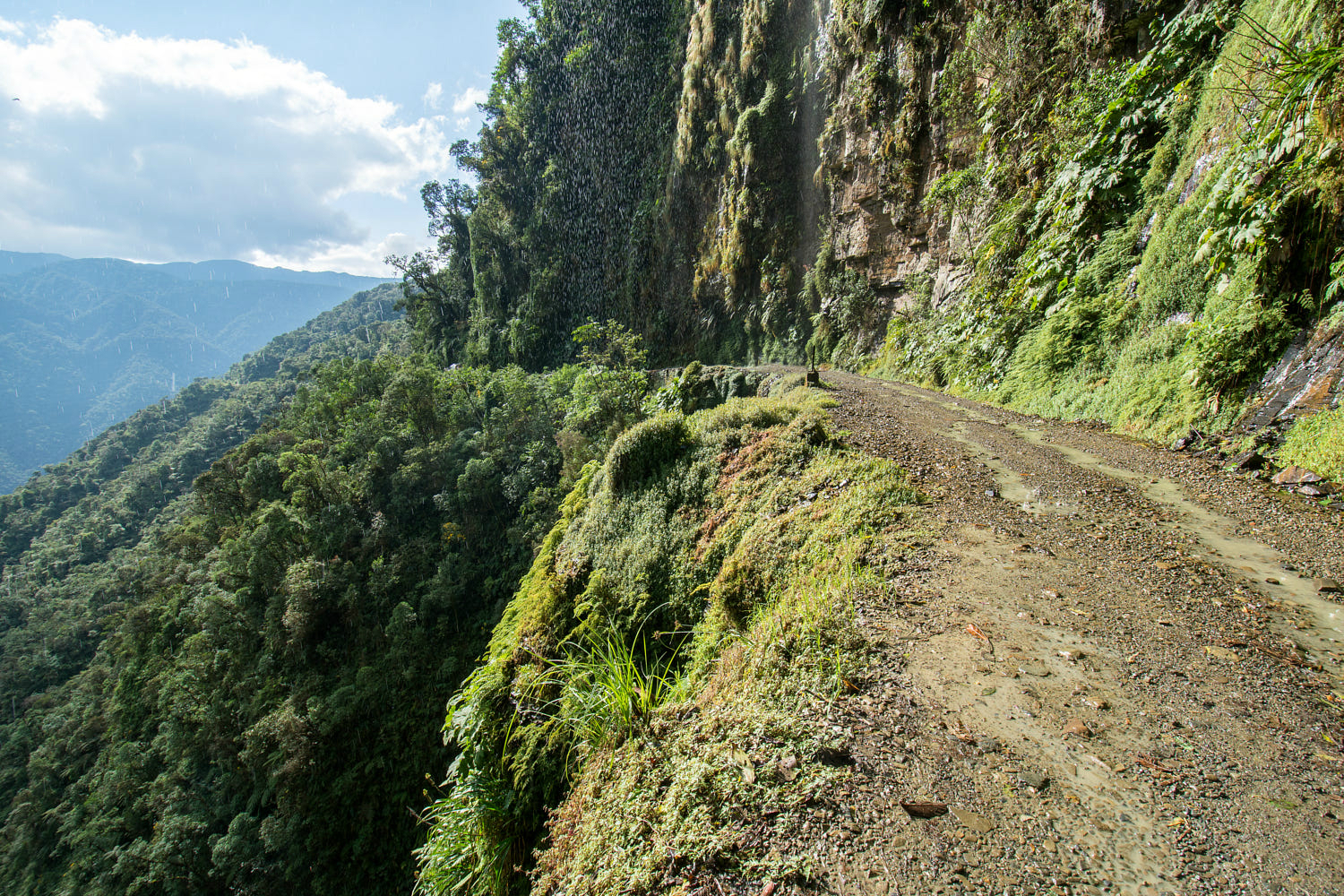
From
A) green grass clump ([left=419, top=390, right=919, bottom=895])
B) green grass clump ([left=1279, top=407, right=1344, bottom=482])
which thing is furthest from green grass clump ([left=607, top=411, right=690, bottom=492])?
green grass clump ([left=1279, top=407, right=1344, bottom=482])

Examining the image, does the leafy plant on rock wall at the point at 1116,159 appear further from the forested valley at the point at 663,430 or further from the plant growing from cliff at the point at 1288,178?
the plant growing from cliff at the point at 1288,178

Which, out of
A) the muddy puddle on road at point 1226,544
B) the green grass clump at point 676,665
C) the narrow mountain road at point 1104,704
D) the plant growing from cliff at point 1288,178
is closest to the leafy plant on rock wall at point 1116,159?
the plant growing from cliff at point 1288,178

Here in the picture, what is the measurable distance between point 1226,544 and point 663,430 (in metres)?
5.57

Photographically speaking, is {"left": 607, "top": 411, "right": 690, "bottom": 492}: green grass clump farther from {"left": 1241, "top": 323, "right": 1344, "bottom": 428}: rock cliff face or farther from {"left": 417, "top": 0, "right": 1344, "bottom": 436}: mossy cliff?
{"left": 1241, "top": 323, "right": 1344, "bottom": 428}: rock cliff face

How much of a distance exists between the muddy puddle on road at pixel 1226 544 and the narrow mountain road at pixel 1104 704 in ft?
0.06

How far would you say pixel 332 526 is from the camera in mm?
22344

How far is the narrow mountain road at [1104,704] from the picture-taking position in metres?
1.72

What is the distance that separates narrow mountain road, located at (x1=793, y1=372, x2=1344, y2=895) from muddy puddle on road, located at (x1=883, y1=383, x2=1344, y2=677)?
0.06 ft

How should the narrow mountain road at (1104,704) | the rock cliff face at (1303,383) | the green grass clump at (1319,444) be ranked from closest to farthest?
the narrow mountain road at (1104,704), the green grass clump at (1319,444), the rock cliff face at (1303,383)

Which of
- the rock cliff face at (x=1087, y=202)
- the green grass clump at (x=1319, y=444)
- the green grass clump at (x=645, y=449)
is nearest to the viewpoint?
A: the green grass clump at (x=1319, y=444)

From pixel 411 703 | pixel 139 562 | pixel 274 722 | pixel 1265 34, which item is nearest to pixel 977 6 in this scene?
pixel 1265 34

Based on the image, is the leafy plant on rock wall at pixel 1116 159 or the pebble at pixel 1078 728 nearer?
the pebble at pixel 1078 728

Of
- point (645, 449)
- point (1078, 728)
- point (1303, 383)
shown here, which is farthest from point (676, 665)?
point (1303, 383)

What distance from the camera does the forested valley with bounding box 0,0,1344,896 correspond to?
398 cm
